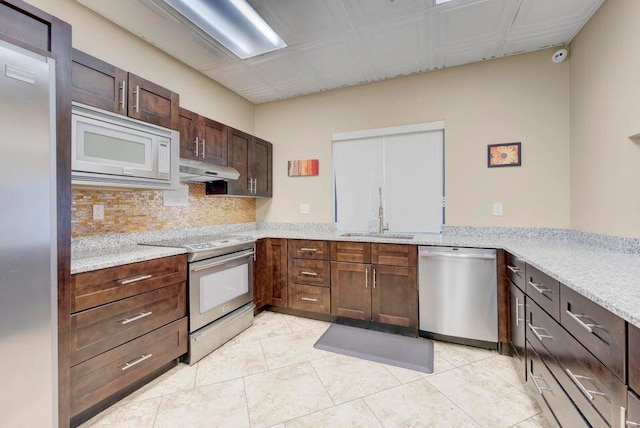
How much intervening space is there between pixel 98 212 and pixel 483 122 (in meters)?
3.57

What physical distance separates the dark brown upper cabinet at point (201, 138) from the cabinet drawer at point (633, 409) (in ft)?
9.43

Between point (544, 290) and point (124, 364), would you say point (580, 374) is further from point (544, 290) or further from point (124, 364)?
point (124, 364)

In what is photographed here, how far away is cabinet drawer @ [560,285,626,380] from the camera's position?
865mm

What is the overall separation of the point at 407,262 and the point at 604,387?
1.59m

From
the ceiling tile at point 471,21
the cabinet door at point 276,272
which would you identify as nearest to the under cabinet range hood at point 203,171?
the cabinet door at point 276,272

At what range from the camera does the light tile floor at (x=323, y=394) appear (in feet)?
5.01

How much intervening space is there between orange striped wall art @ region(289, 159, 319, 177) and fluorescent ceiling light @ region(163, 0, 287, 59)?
1382 millimetres

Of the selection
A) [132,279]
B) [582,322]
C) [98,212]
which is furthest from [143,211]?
[582,322]

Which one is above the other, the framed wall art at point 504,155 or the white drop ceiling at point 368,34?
the white drop ceiling at point 368,34

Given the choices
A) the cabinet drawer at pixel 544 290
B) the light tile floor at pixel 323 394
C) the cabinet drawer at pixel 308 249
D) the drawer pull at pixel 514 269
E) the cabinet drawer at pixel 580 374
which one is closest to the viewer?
the cabinet drawer at pixel 580 374

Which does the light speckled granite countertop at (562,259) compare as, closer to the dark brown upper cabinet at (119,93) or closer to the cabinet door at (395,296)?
the cabinet door at (395,296)

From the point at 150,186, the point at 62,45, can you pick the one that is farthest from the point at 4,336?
the point at 62,45

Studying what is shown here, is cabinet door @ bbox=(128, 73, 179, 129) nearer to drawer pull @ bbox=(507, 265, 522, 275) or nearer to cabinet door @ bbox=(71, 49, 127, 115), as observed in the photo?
cabinet door @ bbox=(71, 49, 127, 115)

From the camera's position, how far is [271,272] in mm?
3039
